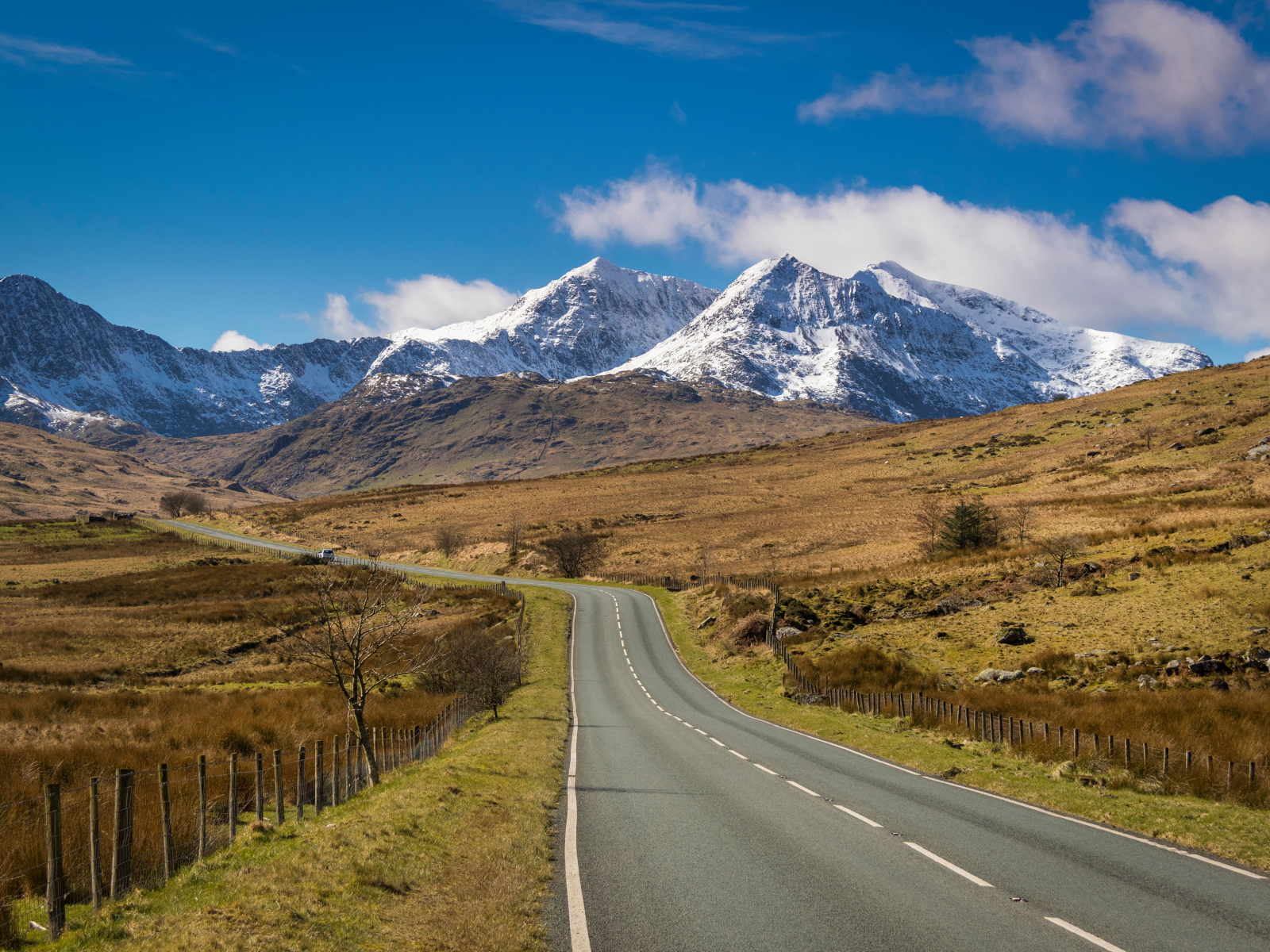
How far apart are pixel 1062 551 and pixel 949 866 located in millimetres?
35369

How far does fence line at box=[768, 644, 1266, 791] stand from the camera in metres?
15.2

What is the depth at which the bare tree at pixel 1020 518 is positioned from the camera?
61247 millimetres

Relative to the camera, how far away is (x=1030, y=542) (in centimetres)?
5538

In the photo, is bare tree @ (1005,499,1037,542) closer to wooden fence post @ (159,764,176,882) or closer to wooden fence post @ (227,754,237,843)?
wooden fence post @ (227,754,237,843)

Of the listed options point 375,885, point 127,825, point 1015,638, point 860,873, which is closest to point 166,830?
point 127,825

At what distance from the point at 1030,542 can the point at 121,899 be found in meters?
58.1

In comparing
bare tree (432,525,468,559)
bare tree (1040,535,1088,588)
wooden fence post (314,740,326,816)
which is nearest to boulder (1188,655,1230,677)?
bare tree (1040,535,1088,588)

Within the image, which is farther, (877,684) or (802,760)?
(877,684)

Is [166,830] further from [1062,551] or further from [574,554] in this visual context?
[574,554]

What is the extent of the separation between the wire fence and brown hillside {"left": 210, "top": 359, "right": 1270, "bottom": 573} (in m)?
51.6

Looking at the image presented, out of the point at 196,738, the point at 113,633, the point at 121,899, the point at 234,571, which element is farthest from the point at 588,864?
the point at 234,571

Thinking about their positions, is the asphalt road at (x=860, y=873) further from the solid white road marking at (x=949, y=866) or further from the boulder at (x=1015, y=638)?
the boulder at (x=1015, y=638)

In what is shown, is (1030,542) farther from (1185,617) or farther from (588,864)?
(588,864)

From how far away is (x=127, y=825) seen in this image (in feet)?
29.0
